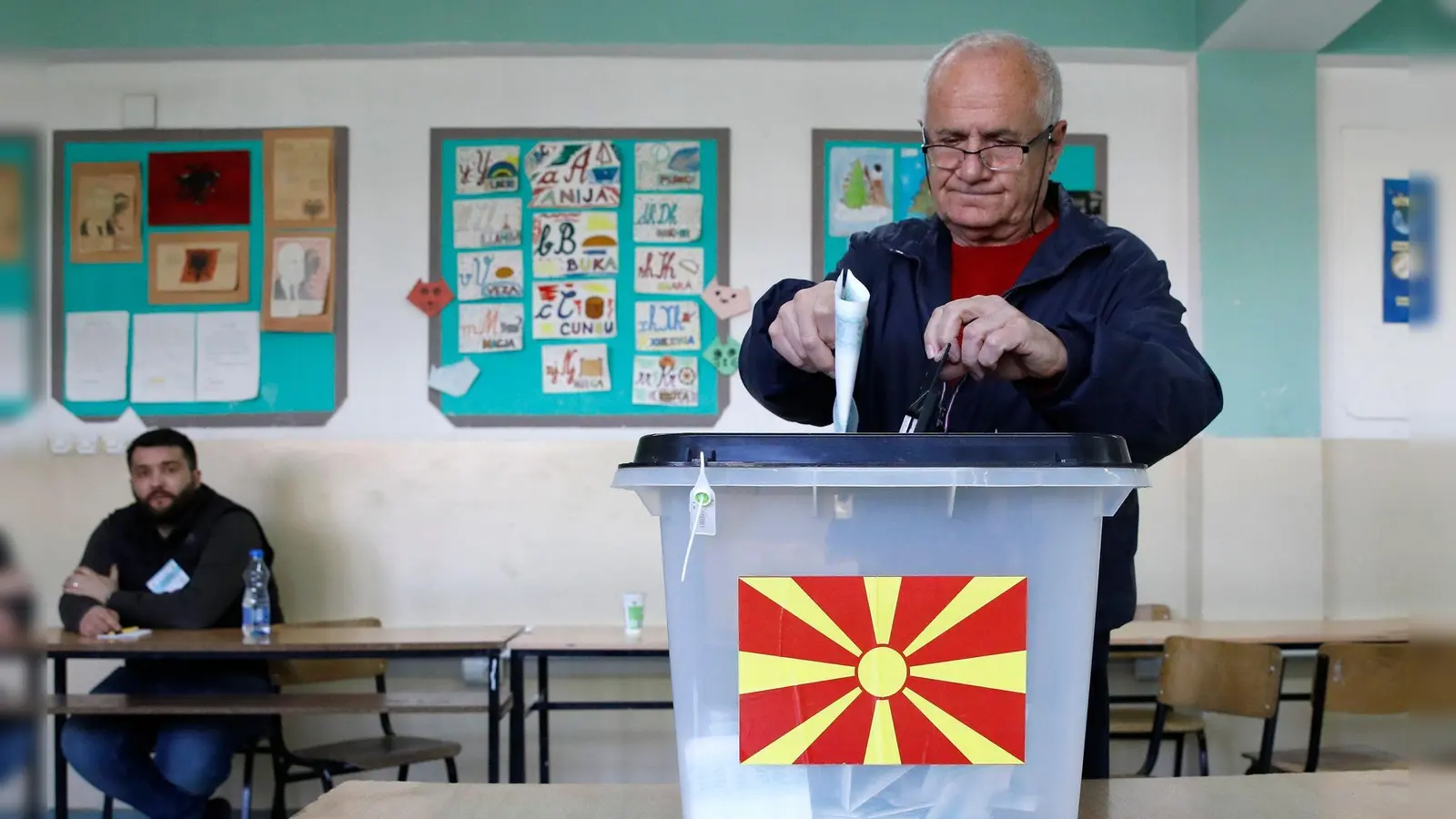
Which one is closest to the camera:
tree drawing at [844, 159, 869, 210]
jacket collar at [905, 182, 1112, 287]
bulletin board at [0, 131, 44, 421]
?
bulletin board at [0, 131, 44, 421]

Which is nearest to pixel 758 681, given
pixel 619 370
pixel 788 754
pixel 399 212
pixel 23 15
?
pixel 788 754

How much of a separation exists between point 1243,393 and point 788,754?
12.6 ft

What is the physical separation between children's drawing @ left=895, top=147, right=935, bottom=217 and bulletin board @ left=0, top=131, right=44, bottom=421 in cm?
413

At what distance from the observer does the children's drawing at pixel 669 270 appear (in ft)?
13.8

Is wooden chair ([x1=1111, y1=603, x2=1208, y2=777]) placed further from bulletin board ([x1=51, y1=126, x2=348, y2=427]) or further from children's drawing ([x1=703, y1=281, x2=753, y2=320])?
bulletin board ([x1=51, y1=126, x2=348, y2=427])

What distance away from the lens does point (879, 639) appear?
776 mm

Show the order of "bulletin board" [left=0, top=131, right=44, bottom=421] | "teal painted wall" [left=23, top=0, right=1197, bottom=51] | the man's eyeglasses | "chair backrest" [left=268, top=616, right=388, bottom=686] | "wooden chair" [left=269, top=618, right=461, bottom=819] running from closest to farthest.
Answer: "bulletin board" [left=0, top=131, right=44, bottom=421]
the man's eyeglasses
"wooden chair" [left=269, top=618, right=461, bottom=819]
"chair backrest" [left=268, top=616, right=388, bottom=686]
"teal painted wall" [left=23, top=0, right=1197, bottom=51]

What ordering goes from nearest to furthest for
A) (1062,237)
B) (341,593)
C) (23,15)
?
(23,15) < (1062,237) < (341,593)

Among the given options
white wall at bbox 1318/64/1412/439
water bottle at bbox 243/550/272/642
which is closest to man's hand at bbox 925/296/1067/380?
water bottle at bbox 243/550/272/642

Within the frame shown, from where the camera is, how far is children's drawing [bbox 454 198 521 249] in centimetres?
421

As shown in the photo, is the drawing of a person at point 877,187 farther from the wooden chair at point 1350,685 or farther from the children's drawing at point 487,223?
the wooden chair at point 1350,685

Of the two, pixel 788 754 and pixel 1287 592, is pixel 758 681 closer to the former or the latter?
pixel 788 754

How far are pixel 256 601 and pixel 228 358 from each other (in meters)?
1.03

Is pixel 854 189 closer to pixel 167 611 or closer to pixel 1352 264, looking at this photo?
pixel 1352 264
